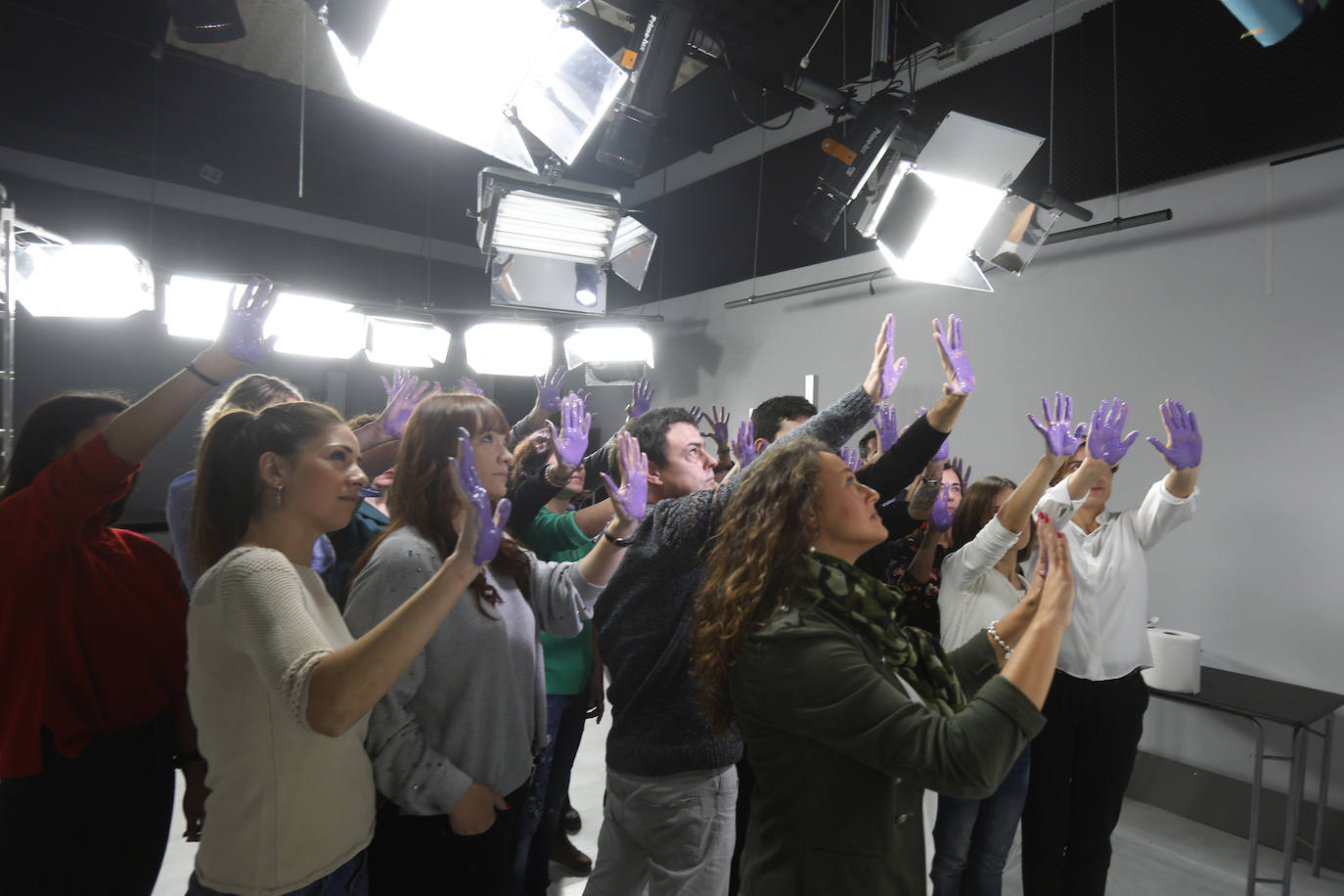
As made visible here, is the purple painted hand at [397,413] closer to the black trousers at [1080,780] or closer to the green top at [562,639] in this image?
the green top at [562,639]

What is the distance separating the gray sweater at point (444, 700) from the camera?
113 cm

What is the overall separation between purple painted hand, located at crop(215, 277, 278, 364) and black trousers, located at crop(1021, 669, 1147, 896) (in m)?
2.28

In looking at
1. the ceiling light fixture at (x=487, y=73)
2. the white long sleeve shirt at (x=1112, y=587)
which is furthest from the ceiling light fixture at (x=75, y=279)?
the white long sleeve shirt at (x=1112, y=587)

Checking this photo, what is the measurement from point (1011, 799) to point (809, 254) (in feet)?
12.2

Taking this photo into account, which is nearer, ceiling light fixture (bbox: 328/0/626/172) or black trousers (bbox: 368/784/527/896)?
black trousers (bbox: 368/784/527/896)

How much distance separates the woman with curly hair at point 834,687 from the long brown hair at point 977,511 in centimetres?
100

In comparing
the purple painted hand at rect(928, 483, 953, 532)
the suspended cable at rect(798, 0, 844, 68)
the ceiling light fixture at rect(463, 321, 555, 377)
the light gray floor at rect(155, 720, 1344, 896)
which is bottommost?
the light gray floor at rect(155, 720, 1344, 896)

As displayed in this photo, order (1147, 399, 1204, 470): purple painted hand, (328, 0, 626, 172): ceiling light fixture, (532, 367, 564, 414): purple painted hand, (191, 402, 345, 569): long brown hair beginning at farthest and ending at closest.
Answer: (532, 367, 564, 414): purple painted hand → (1147, 399, 1204, 470): purple painted hand → (328, 0, 626, 172): ceiling light fixture → (191, 402, 345, 569): long brown hair

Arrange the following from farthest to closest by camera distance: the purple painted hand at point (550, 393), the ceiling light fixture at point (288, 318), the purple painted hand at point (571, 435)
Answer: the ceiling light fixture at point (288, 318) → the purple painted hand at point (550, 393) → the purple painted hand at point (571, 435)

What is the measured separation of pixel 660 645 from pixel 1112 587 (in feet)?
4.98

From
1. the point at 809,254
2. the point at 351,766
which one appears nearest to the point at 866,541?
the point at 351,766

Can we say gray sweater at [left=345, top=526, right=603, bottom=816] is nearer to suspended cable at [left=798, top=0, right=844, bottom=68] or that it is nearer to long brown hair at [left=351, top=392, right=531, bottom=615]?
long brown hair at [left=351, top=392, right=531, bottom=615]

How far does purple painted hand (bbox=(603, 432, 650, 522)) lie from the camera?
1413 millimetres

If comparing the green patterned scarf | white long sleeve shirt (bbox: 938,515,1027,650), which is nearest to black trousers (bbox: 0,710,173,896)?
the green patterned scarf
